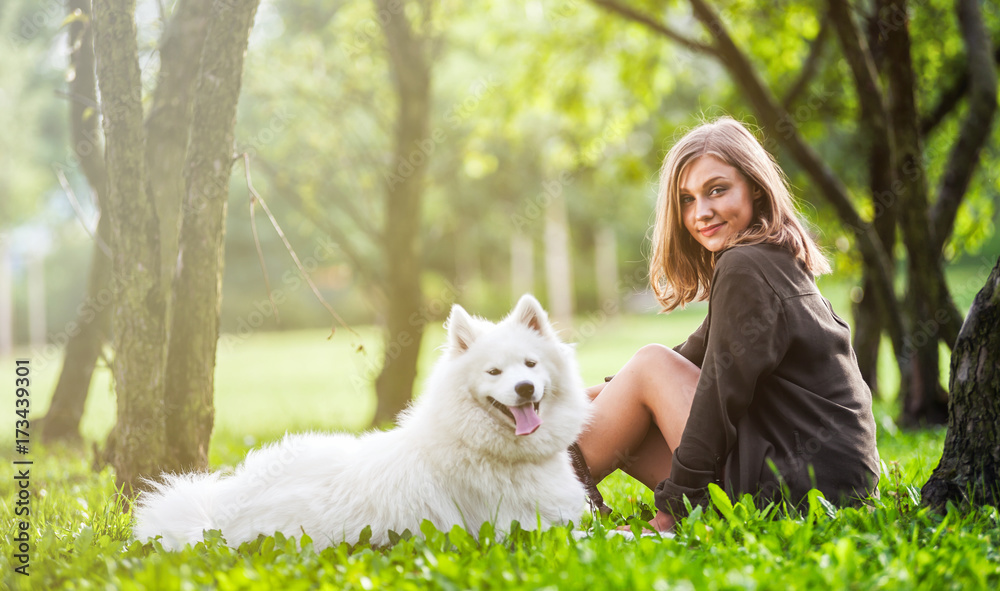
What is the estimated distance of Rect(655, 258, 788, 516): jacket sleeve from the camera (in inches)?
95.1

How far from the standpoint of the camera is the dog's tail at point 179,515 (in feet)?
8.30

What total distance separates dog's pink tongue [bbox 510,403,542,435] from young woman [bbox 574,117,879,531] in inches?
21.1

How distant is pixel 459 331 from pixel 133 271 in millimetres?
1614

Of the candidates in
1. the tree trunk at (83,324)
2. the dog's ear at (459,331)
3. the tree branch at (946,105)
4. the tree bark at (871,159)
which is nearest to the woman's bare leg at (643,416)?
the dog's ear at (459,331)

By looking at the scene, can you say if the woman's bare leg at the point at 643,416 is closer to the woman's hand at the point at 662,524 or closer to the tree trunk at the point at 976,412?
the woman's hand at the point at 662,524

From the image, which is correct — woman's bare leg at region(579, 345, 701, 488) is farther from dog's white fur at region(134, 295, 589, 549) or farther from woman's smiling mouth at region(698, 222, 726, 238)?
woman's smiling mouth at region(698, 222, 726, 238)

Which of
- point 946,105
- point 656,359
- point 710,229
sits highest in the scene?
point 946,105

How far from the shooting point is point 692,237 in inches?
124

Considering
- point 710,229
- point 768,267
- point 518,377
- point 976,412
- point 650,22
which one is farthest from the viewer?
point 650,22

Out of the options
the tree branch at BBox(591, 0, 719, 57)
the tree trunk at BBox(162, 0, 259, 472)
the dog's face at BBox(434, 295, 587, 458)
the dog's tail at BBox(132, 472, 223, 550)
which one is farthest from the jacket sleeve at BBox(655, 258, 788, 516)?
the tree branch at BBox(591, 0, 719, 57)

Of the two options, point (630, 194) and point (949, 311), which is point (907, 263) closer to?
point (949, 311)

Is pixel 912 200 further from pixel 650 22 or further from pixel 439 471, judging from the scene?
pixel 439 471

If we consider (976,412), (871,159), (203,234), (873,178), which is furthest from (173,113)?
(873,178)

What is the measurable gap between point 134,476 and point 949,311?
19.0ft
